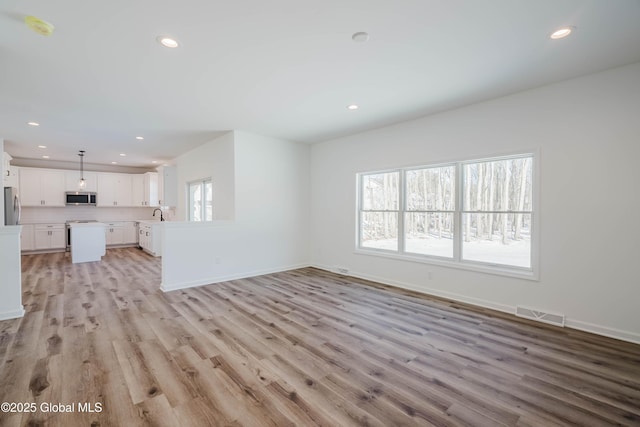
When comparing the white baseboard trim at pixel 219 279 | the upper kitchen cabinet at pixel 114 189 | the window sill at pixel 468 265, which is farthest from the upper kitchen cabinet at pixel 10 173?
the window sill at pixel 468 265

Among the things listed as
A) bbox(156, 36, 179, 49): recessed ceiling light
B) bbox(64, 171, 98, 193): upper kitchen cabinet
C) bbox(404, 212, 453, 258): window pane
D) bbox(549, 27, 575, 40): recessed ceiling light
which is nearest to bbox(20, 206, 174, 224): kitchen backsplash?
bbox(64, 171, 98, 193): upper kitchen cabinet

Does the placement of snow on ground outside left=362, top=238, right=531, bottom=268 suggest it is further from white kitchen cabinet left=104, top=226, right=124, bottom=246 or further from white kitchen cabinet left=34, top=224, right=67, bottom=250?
white kitchen cabinet left=34, top=224, right=67, bottom=250

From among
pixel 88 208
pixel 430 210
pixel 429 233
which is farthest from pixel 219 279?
pixel 88 208

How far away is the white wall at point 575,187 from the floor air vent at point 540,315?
0.07 metres

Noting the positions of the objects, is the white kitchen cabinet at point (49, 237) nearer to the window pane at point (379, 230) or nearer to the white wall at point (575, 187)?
the window pane at point (379, 230)

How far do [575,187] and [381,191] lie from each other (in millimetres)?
2748

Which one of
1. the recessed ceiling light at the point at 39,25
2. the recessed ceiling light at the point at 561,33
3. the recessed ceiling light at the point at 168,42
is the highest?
the recessed ceiling light at the point at 168,42

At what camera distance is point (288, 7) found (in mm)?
2064

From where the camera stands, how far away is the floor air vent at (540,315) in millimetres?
3263

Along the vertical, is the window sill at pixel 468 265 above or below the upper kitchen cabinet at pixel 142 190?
below

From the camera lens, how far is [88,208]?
9.10 m

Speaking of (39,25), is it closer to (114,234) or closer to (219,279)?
(219,279)

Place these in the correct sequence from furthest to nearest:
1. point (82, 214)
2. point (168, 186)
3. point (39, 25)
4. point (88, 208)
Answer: point (88, 208) < point (82, 214) < point (168, 186) < point (39, 25)

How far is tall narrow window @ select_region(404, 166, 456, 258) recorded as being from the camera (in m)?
4.35
